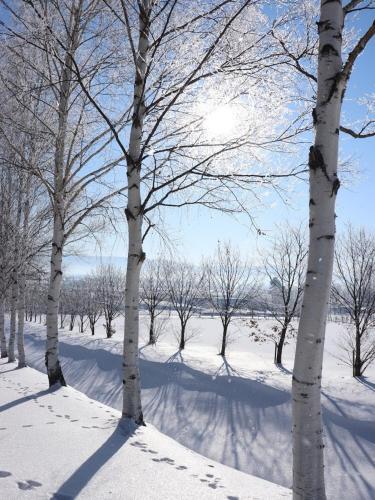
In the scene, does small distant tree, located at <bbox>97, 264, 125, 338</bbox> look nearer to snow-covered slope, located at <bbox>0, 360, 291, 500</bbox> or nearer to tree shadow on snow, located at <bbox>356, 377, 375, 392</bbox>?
tree shadow on snow, located at <bbox>356, 377, 375, 392</bbox>

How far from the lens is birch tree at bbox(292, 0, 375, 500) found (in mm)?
2471

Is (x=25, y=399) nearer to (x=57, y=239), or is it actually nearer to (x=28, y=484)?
(x=57, y=239)

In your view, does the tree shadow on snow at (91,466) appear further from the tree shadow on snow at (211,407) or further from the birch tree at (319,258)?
the tree shadow on snow at (211,407)

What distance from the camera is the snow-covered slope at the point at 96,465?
294 cm

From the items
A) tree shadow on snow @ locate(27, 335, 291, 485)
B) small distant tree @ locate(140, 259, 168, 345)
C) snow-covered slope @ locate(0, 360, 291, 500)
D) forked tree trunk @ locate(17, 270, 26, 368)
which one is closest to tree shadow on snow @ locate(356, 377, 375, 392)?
tree shadow on snow @ locate(27, 335, 291, 485)

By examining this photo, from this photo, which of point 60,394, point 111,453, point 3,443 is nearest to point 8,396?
point 60,394

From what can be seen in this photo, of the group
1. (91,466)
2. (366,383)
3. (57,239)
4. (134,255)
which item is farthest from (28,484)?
(366,383)

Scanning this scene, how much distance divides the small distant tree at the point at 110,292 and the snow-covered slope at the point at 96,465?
2983cm

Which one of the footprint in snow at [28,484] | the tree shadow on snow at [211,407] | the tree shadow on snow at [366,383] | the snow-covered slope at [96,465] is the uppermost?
the footprint in snow at [28,484]

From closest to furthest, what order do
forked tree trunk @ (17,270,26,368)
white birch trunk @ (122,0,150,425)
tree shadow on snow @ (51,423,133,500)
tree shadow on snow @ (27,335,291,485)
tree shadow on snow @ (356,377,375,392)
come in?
tree shadow on snow @ (51,423,133,500), white birch trunk @ (122,0,150,425), tree shadow on snow @ (27,335,291,485), forked tree trunk @ (17,270,26,368), tree shadow on snow @ (356,377,375,392)

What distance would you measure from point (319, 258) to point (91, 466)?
9.07ft

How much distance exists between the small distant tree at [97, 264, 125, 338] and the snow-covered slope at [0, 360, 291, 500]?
29.8 m

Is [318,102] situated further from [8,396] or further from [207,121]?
[8,396]

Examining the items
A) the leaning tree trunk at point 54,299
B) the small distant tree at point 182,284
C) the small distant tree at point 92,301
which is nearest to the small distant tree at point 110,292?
the small distant tree at point 92,301
